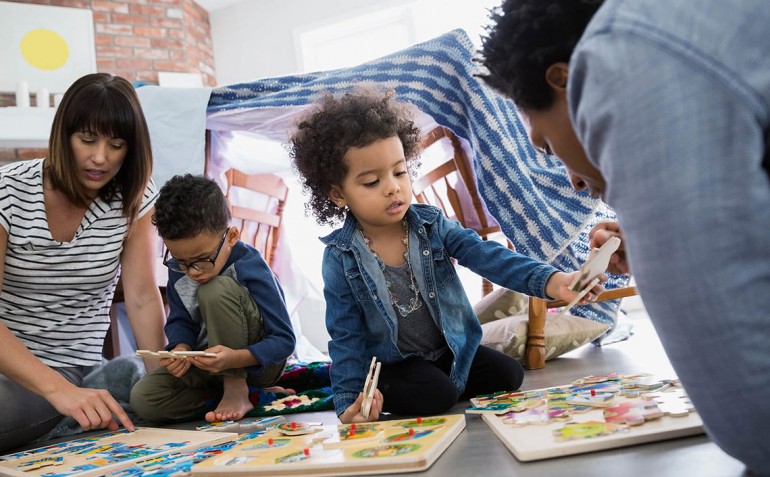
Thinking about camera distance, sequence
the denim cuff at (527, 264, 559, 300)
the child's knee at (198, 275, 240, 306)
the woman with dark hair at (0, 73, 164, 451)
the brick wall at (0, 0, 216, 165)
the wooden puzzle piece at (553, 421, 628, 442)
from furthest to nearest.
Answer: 1. the brick wall at (0, 0, 216, 165)
2. the child's knee at (198, 275, 240, 306)
3. the woman with dark hair at (0, 73, 164, 451)
4. the denim cuff at (527, 264, 559, 300)
5. the wooden puzzle piece at (553, 421, 628, 442)

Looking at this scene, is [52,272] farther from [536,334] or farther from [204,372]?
[536,334]

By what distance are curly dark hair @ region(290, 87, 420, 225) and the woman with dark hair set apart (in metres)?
0.35

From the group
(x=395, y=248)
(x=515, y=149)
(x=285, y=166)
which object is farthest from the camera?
(x=285, y=166)

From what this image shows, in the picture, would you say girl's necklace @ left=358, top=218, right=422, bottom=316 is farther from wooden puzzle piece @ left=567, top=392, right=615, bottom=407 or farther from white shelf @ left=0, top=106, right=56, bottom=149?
white shelf @ left=0, top=106, right=56, bottom=149

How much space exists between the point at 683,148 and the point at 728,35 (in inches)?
3.2

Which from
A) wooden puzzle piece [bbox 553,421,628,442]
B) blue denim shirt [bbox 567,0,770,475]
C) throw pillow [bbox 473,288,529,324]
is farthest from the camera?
throw pillow [bbox 473,288,529,324]

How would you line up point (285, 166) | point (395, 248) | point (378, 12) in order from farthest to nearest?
point (378, 12), point (285, 166), point (395, 248)

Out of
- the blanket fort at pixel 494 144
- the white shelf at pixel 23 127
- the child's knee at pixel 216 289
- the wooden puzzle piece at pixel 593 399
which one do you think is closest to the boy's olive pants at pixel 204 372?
the child's knee at pixel 216 289

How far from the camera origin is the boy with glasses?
4.81 feet

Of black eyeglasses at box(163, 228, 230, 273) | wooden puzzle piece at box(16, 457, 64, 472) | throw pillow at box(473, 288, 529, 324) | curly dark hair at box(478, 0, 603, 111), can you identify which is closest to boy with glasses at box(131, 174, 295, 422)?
black eyeglasses at box(163, 228, 230, 273)

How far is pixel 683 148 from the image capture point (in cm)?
48

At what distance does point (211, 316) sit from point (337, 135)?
477mm

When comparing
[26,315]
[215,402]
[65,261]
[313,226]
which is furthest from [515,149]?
[313,226]

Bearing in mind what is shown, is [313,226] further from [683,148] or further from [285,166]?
[683,148]
